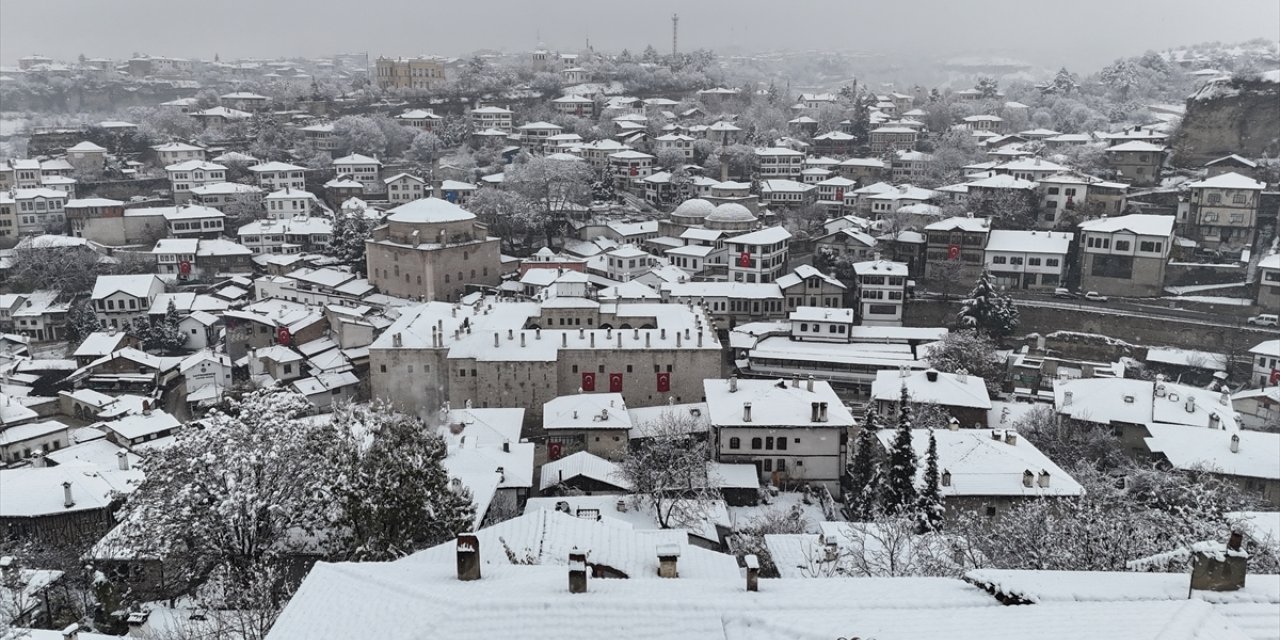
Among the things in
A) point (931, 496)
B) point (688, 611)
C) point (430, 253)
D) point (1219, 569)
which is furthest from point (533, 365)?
point (1219, 569)

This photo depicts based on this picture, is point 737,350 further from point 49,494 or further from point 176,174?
point 176,174

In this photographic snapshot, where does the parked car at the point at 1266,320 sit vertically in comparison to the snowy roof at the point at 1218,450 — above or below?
above

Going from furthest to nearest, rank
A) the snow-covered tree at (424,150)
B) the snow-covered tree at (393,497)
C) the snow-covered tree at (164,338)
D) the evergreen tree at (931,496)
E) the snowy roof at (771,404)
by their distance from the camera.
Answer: the snow-covered tree at (424,150) < the snow-covered tree at (164,338) < the snowy roof at (771,404) < the evergreen tree at (931,496) < the snow-covered tree at (393,497)

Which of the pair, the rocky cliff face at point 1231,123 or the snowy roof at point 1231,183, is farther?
the rocky cliff face at point 1231,123

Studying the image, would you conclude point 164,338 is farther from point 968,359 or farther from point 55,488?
point 968,359

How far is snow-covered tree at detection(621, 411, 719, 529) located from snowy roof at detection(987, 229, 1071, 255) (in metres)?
22.6

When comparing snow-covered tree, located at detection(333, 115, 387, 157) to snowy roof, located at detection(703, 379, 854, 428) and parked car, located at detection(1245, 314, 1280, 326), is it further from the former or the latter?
parked car, located at detection(1245, 314, 1280, 326)

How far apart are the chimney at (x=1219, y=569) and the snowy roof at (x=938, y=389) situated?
1949 centimetres

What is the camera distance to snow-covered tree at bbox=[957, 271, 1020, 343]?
3634cm

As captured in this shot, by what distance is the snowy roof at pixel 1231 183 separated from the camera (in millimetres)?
40688

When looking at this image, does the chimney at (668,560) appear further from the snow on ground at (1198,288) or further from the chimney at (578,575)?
the snow on ground at (1198,288)

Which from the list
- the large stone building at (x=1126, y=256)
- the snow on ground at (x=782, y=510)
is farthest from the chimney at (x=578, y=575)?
the large stone building at (x=1126, y=256)

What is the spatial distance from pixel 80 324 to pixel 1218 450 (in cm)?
4334

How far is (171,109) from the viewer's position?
76.4 metres
